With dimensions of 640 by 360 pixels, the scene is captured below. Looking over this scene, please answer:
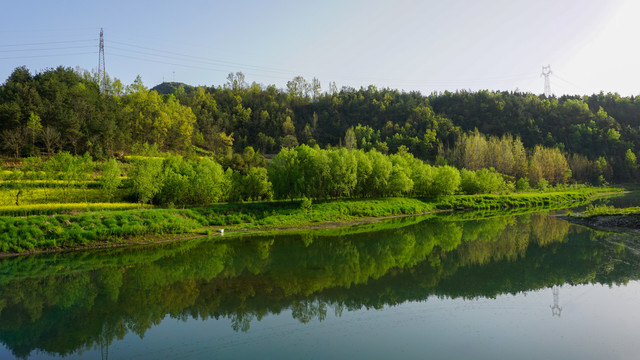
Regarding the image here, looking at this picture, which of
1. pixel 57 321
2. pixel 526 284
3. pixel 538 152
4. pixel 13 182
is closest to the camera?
pixel 57 321

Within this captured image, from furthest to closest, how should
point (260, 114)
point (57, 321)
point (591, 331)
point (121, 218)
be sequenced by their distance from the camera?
point (260, 114) → point (121, 218) → point (57, 321) → point (591, 331)

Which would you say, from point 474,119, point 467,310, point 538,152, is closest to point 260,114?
point 474,119

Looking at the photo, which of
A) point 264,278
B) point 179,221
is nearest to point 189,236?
point 179,221

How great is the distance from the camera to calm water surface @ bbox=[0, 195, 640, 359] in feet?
40.4

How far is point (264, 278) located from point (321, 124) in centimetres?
11468

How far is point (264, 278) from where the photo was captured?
20219 mm

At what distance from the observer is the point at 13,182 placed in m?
36.8

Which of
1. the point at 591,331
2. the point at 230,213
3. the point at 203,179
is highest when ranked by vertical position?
the point at 203,179

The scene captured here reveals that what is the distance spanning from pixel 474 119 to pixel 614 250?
110m

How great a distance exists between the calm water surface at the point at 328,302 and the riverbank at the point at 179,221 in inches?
80.1

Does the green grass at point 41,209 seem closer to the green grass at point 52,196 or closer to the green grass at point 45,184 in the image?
the green grass at point 52,196

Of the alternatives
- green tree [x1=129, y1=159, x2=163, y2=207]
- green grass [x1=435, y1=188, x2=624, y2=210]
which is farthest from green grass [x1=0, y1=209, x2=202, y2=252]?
green grass [x1=435, y1=188, x2=624, y2=210]

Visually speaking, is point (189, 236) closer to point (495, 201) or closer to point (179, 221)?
point (179, 221)

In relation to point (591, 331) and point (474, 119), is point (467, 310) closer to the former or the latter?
point (591, 331)
